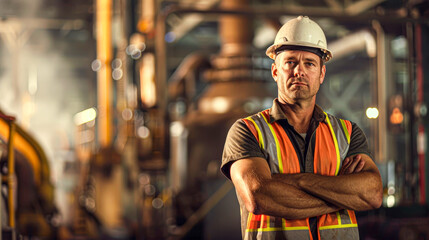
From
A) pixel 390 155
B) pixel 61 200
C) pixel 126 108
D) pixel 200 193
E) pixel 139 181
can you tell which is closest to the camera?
pixel 390 155

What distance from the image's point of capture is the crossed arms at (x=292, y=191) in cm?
185

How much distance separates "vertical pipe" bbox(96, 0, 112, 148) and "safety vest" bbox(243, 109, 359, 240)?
989cm

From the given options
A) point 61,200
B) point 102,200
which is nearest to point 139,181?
point 102,200

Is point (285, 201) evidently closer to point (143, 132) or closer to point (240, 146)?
point (240, 146)

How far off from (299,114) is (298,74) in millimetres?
162

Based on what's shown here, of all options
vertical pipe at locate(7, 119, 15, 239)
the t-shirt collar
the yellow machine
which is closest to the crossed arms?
the t-shirt collar

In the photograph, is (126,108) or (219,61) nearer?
(219,61)

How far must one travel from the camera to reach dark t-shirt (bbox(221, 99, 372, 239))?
1895 mm

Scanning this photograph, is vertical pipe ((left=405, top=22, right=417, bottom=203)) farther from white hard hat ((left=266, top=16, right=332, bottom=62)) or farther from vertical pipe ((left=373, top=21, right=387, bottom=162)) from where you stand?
white hard hat ((left=266, top=16, right=332, bottom=62))

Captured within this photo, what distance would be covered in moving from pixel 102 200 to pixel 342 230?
9.92 meters

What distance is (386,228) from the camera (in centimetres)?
621

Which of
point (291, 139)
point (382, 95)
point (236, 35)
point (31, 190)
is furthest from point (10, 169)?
point (236, 35)

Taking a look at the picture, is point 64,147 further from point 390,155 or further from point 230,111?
point 390,155

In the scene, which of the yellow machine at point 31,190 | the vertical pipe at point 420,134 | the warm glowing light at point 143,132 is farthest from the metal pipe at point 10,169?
the vertical pipe at point 420,134
